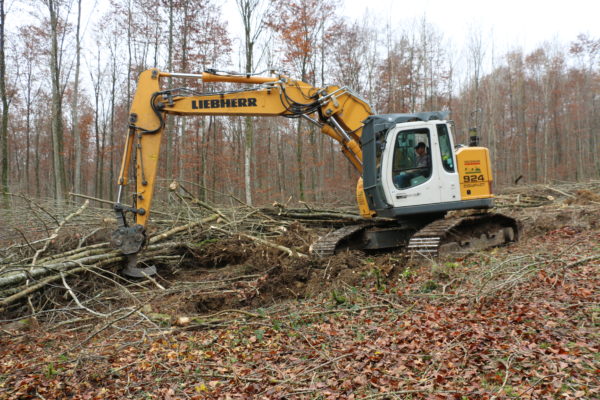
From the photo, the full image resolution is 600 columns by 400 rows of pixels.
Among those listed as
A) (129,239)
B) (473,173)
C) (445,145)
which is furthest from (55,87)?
(473,173)

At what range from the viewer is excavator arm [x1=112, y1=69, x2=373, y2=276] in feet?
23.9

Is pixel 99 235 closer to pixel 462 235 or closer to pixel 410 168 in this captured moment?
pixel 410 168

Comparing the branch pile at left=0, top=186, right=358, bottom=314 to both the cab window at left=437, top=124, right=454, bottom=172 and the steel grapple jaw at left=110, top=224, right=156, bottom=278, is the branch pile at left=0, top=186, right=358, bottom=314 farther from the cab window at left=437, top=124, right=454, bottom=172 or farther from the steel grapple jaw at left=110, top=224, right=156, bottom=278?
the cab window at left=437, top=124, right=454, bottom=172

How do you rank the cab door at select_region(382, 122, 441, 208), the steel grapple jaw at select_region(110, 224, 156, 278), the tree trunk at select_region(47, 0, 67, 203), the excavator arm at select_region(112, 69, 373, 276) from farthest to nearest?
the tree trunk at select_region(47, 0, 67, 203) → the cab door at select_region(382, 122, 441, 208) → the excavator arm at select_region(112, 69, 373, 276) → the steel grapple jaw at select_region(110, 224, 156, 278)

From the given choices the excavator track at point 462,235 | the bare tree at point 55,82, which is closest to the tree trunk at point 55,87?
the bare tree at point 55,82

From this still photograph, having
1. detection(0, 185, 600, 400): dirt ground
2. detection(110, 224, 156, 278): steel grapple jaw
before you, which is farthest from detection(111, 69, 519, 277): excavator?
detection(0, 185, 600, 400): dirt ground

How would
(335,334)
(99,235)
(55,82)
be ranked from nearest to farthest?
(335,334) < (99,235) < (55,82)

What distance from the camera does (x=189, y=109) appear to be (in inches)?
300

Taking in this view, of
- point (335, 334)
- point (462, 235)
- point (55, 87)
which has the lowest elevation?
point (335, 334)

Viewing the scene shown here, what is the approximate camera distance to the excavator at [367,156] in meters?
7.38

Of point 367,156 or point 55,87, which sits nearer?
point 367,156

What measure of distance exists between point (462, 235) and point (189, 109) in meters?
5.53

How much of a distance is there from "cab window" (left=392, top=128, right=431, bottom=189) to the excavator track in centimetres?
90

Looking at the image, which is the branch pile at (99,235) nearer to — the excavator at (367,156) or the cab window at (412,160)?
the excavator at (367,156)
